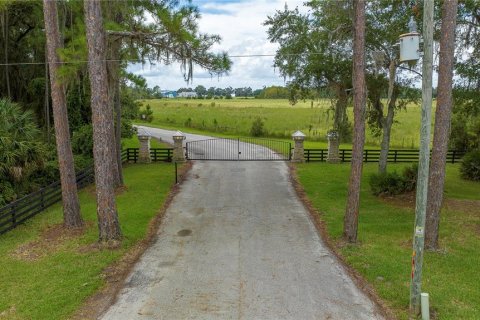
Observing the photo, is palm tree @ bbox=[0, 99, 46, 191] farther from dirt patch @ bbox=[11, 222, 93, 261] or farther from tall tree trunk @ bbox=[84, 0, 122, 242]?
tall tree trunk @ bbox=[84, 0, 122, 242]

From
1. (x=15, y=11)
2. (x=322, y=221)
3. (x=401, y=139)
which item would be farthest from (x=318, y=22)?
(x=401, y=139)

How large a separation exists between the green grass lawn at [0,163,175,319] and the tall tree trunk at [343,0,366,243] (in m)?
5.43

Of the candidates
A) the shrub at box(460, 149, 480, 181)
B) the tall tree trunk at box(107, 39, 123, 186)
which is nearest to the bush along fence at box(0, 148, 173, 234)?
the tall tree trunk at box(107, 39, 123, 186)

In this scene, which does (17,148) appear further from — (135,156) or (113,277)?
(135,156)

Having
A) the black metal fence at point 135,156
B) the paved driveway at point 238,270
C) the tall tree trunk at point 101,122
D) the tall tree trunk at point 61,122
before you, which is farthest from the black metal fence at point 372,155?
the tall tree trunk at point 101,122

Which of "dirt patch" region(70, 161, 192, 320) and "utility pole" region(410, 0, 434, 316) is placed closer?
"utility pole" region(410, 0, 434, 316)

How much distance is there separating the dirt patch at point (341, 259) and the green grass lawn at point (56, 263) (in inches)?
194

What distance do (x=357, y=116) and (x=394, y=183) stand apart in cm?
642

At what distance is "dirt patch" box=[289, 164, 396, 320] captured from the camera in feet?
23.2

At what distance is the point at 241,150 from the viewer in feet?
90.6

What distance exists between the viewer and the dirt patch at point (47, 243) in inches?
380

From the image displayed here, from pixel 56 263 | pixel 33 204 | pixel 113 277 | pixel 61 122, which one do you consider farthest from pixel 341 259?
pixel 33 204

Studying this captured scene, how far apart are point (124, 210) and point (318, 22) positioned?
9636mm

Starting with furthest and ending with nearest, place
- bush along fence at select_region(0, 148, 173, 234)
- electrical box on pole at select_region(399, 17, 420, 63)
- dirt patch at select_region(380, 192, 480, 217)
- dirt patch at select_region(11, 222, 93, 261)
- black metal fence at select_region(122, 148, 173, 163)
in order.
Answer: black metal fence at select_region(122, 148, 173, 163) → dirt patch at select_region(380, 192, 480, 217) → bush along fence at select_region(0, 148, 173, 234) → dirt patch at select_region(11, 222, 93, 261) → electrical box on pole at select_region(399, 17, 420, 63)
